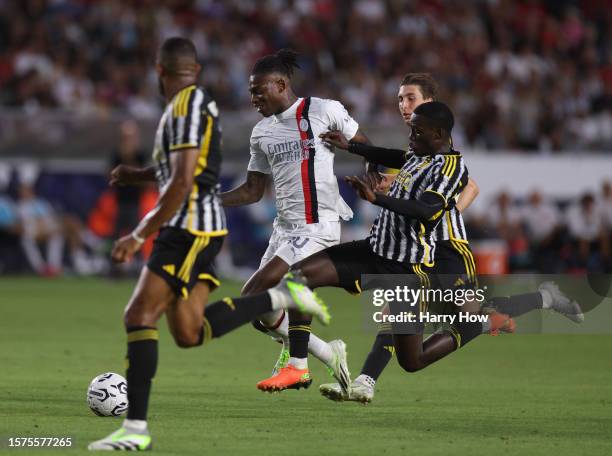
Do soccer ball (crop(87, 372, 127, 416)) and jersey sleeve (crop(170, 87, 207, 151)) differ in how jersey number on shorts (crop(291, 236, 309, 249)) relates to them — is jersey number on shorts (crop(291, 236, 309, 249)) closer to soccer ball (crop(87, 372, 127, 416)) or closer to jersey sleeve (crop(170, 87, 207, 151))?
soccer ball (crop(87, 372, 127, 416))

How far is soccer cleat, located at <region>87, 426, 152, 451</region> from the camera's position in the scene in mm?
6188

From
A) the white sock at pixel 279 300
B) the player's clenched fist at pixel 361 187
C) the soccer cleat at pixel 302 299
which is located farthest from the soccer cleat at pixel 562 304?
the white sock at pixel 279 300

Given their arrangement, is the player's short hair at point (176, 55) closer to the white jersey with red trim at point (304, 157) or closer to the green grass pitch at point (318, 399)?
the green grass pitch at point (318, 399)

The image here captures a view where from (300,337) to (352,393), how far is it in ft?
1.88

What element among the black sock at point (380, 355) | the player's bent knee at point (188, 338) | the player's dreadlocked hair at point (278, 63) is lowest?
the black sock at point (380, 355)

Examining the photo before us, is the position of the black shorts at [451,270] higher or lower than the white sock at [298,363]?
higher

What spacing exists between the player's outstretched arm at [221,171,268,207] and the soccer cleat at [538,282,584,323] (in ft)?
7.29

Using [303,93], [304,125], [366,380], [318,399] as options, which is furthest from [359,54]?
[366,380]

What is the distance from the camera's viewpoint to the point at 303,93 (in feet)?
73.4

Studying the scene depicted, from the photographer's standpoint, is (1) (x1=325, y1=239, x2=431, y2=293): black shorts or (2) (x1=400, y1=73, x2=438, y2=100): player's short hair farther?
(2) (x1=400, y1=73, x2=438, y2=100): player's short hair

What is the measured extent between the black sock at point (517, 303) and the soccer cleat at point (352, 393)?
1.21m

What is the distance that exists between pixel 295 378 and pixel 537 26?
20.5m

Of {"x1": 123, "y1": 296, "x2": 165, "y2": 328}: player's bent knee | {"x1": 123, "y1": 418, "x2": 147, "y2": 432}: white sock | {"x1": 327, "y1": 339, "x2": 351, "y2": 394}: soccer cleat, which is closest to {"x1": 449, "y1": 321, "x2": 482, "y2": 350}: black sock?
{"x1": 327, "y1": 339, "x2": 351, "y2": 394}: soccer cleat

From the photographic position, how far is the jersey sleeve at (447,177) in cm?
794
